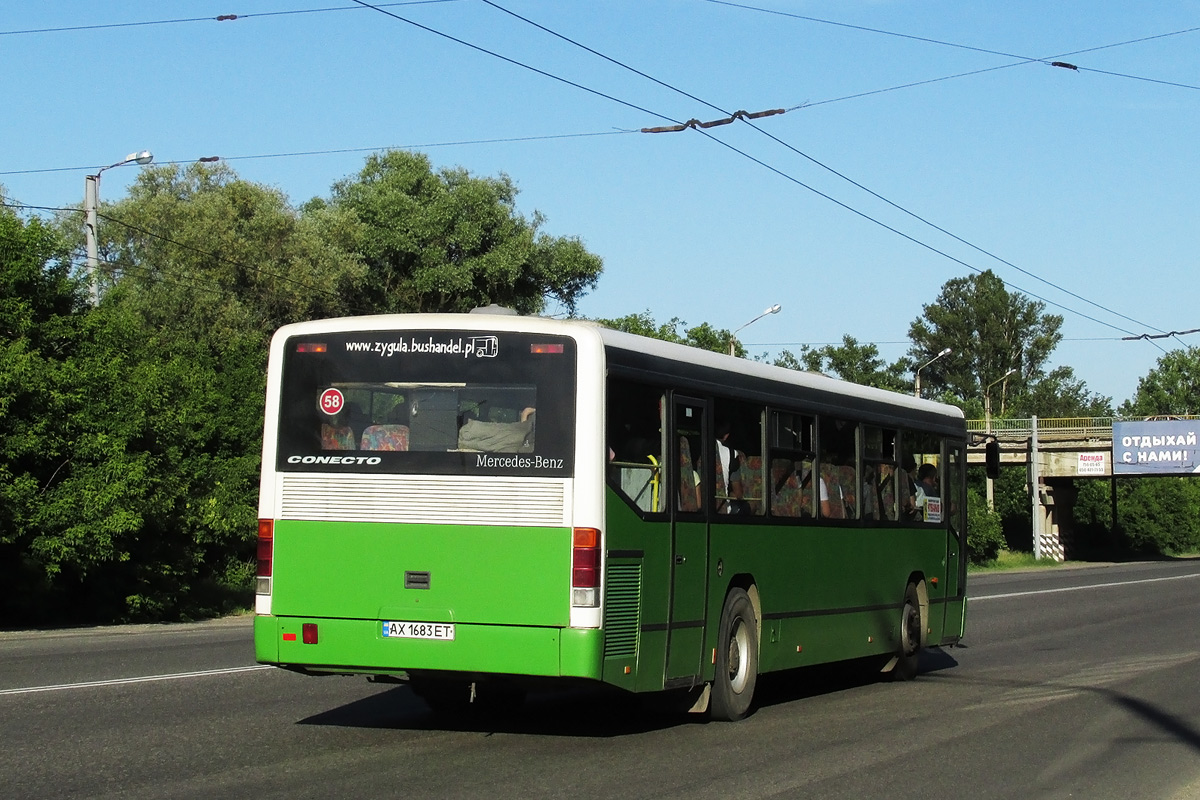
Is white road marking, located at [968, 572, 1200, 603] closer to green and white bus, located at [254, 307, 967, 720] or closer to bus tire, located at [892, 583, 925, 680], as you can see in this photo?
bus tire, located at [892, 583, 925, 680]

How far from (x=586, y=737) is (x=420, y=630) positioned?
154 cm

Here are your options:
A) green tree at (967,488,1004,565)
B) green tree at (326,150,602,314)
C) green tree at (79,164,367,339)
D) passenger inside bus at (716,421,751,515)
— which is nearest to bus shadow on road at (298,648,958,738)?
passenger inside bus at (716,421,751,515)

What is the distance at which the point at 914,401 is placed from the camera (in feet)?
51.5

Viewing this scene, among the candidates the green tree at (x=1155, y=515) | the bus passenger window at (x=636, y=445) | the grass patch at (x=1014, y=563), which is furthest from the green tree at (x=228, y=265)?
the green tree at (x=1155, y=515)

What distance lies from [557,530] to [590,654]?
779 mm

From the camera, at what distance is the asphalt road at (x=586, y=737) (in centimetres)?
845

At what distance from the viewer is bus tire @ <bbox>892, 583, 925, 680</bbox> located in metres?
15.2

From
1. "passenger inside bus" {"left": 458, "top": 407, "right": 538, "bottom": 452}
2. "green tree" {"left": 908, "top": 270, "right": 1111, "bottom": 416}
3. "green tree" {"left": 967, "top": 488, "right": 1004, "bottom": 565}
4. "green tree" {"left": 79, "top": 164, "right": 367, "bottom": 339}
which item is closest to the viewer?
"passenger inside bus" {"left": 458, "top": 407, "right": 538, "bottom": 452}

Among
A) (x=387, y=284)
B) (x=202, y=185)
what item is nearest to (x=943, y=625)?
(x=387, y=284)

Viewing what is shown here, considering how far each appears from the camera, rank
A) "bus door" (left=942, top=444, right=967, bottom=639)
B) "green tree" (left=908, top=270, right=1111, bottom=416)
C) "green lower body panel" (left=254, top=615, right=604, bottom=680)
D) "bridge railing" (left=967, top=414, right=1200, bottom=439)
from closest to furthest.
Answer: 1. "green lower body panel" (left=254, top=615, right=604, bottom=680)
2. "bus door" (left=942, top=444, right=967, bottom=639)
3. "bridge railing" (left=967, top=414, right=1200, bottom=439)
4. "green tree" (left=908, top=270, right=1111, bottom=416)

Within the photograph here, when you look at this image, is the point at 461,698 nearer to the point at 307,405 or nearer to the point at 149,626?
the point at 307,405

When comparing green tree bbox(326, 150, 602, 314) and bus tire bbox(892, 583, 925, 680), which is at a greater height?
green tree bbox(326, 150, 602, 314)

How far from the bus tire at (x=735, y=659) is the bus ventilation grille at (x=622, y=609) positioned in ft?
5.07

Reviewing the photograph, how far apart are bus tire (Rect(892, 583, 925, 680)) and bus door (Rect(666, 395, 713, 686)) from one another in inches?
190
